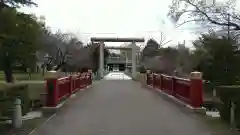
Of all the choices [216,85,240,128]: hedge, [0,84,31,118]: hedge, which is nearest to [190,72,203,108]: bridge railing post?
[216,85,240,128]: hedge

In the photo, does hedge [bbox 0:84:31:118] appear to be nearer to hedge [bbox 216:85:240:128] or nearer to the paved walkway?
the paved walkway

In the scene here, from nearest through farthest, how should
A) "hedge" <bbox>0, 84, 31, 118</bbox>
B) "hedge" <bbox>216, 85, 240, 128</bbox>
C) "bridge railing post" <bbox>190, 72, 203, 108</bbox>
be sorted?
"hedge" <bbox>0, 84, 31, 118</bbox>
"hedge" <bbox>216, 85, 240, 128</bbox>
"bridge railing post" <bbox>190, 72, 203, 108</bbox>

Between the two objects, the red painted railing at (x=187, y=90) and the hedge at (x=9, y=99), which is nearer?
the hedge at (x=9, y=99)

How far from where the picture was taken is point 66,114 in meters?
12.9

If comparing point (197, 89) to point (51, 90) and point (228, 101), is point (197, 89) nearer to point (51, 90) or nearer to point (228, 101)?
point (228, 101)

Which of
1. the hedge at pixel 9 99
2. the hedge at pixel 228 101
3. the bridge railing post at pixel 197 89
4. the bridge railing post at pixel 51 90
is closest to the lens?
the hedge at pixel 9 99

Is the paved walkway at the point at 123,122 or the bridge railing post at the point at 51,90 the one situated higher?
the bridge railing post at the point at 51,90

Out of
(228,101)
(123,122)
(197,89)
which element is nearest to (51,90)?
(123,122)

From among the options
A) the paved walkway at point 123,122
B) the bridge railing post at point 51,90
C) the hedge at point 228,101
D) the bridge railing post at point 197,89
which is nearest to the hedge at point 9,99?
the paved walkway at point 123,122

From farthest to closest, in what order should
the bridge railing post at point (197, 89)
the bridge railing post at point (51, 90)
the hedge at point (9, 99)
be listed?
the bridge railing post at point (51, 90), the bridge railing post at point (197, 89), the hedge at point (9, 99)

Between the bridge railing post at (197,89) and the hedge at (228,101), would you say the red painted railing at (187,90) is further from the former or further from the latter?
the hedge at (228,101)

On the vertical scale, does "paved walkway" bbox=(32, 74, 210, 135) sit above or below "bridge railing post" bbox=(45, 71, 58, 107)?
below

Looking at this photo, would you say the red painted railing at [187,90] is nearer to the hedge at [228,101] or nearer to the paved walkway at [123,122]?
the paved walkway at [123,122]

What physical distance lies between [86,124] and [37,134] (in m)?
1.79
